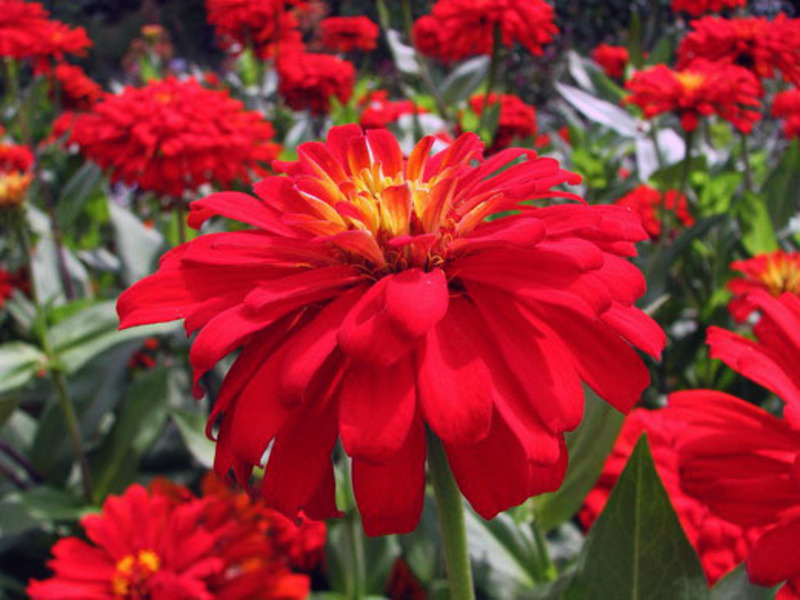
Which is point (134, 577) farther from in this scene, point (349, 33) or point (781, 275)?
point (349, 33)

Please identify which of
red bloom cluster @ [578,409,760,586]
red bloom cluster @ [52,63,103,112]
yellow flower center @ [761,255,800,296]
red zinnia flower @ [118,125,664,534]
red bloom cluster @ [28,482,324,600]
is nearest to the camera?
red zinnia flower @ [118,125,664,534]

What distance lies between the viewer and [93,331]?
1.01 meters

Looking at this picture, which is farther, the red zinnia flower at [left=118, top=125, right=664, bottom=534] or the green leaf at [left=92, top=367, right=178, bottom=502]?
the green leaf at [left=92, top=367, right=178, bottom=502]

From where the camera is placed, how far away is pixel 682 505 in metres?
0.57

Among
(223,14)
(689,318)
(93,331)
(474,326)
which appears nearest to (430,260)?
(474,326)

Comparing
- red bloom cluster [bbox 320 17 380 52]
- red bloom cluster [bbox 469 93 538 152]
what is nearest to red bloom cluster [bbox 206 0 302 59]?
red bloom cluster [bbox 320 17 380 52]

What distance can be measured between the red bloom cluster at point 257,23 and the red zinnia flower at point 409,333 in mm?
1456

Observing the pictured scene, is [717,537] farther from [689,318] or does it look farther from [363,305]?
[689,318]

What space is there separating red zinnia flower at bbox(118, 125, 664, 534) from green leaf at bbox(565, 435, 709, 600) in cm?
8

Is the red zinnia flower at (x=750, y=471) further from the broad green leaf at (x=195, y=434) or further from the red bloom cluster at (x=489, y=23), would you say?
the red bloom cluster at (x=489, y=23)

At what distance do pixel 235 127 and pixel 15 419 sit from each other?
58cm

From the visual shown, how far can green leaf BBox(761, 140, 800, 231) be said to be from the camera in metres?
1.14

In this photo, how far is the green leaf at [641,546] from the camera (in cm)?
42

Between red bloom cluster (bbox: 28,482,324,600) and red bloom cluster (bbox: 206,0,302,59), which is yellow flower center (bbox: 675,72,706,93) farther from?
red bloom cluster (bbox: 206,0,302,59)
